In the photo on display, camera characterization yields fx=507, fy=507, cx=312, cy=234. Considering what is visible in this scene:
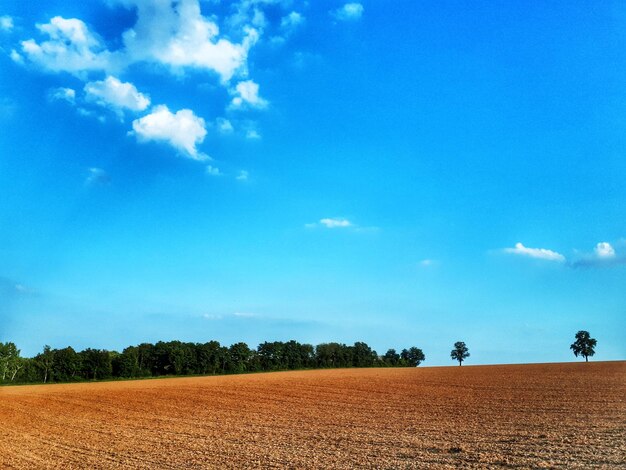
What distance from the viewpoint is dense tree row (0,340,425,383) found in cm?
9156

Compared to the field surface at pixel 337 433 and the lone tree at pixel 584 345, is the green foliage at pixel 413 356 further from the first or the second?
the field surface at pixel 337 433

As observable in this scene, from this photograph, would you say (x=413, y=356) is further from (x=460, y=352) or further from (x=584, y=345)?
(x=584, y=345)

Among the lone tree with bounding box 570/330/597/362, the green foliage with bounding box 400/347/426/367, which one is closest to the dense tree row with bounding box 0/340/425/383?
the green foliage with bounding box 400/347/426/367

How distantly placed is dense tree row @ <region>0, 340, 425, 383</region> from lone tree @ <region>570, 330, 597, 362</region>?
5388 cm

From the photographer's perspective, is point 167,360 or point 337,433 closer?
point 337,433

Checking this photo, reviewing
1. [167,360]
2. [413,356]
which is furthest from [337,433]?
[413,356]

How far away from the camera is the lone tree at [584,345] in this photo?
111 meters

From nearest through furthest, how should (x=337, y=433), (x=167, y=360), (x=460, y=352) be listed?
(x=337, y=433), (x=167, y=360), (x=460, y=352)

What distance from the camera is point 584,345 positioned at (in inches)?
4385

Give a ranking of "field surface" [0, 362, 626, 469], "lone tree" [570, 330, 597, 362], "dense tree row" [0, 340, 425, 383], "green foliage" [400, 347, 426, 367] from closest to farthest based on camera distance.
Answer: "field surface" [0, 362, 626, 469] → "dense tree row" [0, 340, 425, 383] → "lone tree" [570, 330, 597, 362] → "green foliage" [400, 347, 426, 367]

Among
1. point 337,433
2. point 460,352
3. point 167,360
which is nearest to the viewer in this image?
point 337,433

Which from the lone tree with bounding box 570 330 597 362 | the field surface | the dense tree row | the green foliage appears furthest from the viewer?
the green foliage

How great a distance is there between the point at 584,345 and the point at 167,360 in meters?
89.9

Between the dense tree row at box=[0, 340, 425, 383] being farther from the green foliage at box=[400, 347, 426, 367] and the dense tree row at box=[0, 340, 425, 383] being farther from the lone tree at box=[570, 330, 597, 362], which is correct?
the lone tree at box=[570, 330, 597, 362]
